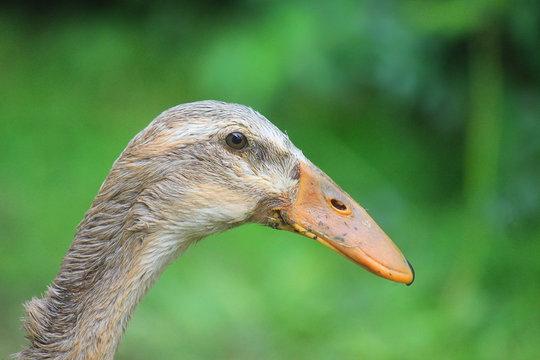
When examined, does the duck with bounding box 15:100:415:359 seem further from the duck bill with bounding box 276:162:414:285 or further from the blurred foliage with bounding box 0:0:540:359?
the blurred foliage with bounding box 0:0:540:359

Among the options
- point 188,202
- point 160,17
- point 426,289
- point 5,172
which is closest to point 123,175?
point 188,202

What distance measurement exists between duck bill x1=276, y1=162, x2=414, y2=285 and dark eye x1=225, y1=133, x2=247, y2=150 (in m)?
0.21

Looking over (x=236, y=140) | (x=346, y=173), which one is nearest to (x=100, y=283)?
(x=236, y=140)

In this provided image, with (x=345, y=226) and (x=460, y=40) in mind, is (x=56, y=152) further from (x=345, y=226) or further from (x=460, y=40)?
(x=345, y=226)

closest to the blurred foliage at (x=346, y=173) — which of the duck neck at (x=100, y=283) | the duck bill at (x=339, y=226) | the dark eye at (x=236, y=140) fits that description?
the duck neck at (x=100, y=283)

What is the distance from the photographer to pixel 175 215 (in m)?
2.00

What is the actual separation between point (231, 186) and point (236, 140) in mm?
146

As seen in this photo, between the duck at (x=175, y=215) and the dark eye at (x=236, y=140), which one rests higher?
the dark eye at (x=236, y=140)

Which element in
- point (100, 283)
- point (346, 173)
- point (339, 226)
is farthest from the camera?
point (346, 173)

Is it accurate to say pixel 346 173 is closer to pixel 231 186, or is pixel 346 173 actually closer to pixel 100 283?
pixel 231 186

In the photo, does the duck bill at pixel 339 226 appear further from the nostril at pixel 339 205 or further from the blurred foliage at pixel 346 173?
the blurred foliage at pixel 346 173

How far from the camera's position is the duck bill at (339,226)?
2.07 meters

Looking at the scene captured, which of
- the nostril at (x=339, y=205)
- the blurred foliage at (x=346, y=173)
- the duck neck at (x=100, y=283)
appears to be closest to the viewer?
the duck neck at (x=100, y=283)

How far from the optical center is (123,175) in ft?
6.66
